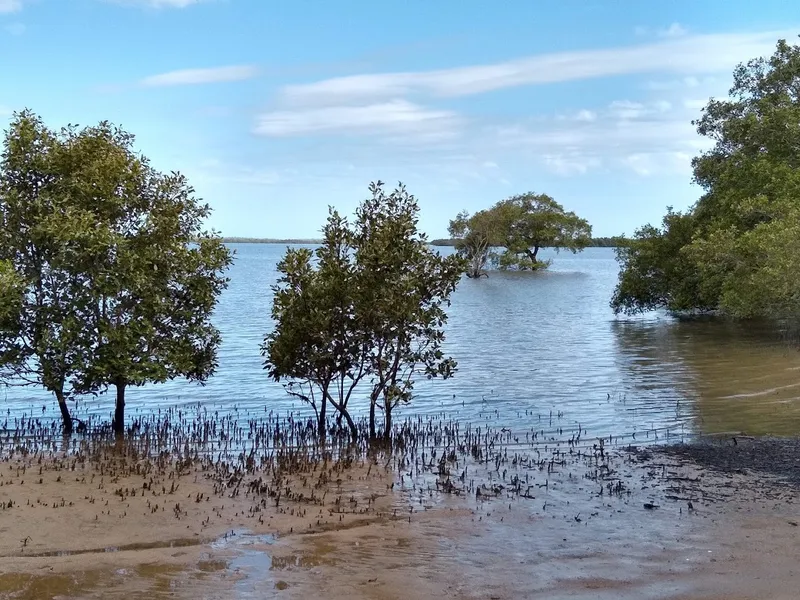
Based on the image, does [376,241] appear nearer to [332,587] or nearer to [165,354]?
[165,354]

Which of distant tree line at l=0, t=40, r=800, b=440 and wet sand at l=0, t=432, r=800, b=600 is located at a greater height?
distant tree line at l=0, t=40, r=800, b=440

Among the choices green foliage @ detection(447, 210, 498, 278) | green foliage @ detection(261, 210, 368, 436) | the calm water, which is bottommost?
the calm water

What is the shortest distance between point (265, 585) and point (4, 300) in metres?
9.49

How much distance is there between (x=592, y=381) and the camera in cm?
2597

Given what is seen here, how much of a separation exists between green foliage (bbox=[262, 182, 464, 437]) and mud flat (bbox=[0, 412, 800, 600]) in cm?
179

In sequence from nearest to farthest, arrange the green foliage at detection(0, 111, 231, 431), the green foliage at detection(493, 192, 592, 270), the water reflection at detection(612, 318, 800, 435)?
1. the green foliage at detection(0, 111, 231, 431)
2. the water reflection at detection(612, 318, 800, 435)
3. the green foliage at detection(493, 192, 592, 270)

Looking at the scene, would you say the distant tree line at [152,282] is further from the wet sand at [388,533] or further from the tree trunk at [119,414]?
the wet sand at [388,533]

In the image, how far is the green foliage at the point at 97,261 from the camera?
51.8 feet

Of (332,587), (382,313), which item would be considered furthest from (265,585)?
(382,313)

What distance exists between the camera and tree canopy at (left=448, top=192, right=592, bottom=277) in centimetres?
10400

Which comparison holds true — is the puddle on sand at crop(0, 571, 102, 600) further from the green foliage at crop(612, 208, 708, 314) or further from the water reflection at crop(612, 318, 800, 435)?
the green foliage at crop(612, 208, 708, 314)

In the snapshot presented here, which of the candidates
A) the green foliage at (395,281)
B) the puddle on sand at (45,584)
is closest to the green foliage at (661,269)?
the green foliage at (395,281)

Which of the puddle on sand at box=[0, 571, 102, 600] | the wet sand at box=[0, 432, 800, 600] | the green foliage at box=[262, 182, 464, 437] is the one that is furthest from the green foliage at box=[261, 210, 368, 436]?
the puddle on sand at box=[0, 571, 102, 600]

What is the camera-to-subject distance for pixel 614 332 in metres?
41.7
